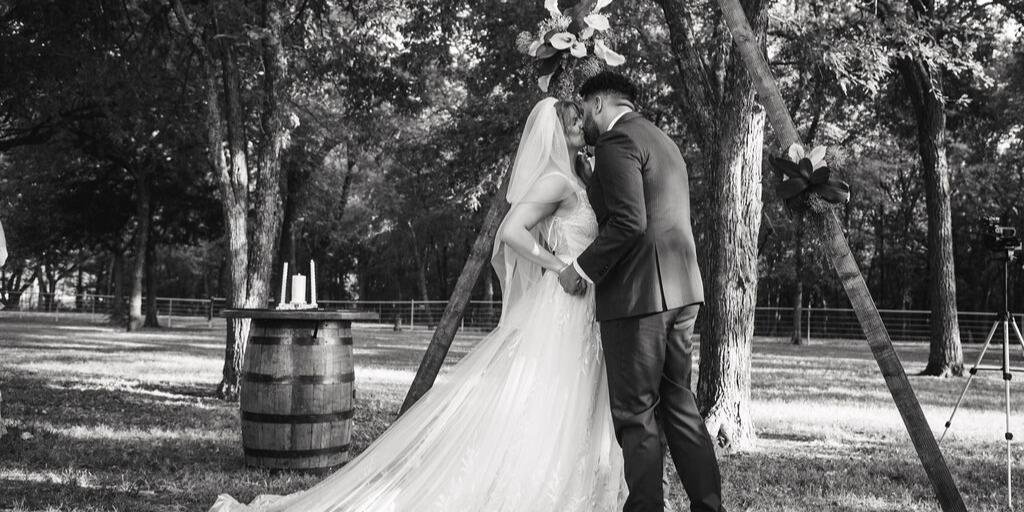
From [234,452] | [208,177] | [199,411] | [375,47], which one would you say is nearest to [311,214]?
[208,177]

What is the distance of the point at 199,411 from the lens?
365 inches

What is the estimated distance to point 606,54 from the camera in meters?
5.37

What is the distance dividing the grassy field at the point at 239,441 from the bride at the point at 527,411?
1.29 metres

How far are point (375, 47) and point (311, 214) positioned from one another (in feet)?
79.6

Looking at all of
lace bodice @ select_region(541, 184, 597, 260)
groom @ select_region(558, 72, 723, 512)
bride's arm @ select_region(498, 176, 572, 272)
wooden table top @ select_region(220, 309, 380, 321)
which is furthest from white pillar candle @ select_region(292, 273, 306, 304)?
groom @ select_region(558, 72, 723, 512)

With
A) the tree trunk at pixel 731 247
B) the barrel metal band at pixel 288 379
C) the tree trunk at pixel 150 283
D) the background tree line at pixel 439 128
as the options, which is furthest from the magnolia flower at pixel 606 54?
the tree trunk at pixel 150 283

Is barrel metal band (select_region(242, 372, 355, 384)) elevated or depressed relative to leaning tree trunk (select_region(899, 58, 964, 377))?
depressed

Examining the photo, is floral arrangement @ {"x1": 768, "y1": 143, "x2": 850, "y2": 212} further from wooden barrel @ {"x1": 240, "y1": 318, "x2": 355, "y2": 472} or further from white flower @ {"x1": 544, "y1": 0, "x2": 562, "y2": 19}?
wooden barrel @ {"x1": 240, "y1": 318, "x2": 355, "y2": 472}

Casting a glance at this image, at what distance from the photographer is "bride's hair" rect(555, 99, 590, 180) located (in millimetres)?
4781

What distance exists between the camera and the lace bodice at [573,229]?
465 centimetres

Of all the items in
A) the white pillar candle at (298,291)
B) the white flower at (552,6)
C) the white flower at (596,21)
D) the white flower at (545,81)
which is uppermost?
the white flower at (552,6)

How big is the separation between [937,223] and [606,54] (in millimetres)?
13594

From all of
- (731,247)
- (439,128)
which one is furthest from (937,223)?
(439,128)

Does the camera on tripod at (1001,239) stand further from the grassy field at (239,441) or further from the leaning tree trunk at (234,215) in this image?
the leaning tree trunk at (234,215)
